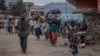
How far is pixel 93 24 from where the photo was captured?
69.8ft

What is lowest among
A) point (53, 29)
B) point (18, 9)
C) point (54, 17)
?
point (18, 9)

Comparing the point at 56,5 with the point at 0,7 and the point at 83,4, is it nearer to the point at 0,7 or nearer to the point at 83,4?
the point at 83,4

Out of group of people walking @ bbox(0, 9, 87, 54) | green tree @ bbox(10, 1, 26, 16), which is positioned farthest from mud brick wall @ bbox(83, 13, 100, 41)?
green tree @ bbox(10, 1, 26, 16)

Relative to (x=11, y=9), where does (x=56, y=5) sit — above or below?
above

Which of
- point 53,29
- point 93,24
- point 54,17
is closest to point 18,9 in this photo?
point 93,24

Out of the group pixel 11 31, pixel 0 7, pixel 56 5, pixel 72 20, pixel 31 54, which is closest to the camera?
pixel 31 54

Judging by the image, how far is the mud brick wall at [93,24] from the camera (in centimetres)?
2095

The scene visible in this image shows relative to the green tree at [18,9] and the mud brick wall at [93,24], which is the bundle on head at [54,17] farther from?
the green tree at [18,9]

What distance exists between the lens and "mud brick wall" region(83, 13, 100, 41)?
21.0 meters

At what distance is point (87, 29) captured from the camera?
825 inches

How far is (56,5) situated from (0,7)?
4678cm

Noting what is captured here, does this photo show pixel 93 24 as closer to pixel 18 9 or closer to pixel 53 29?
pixel 53 29

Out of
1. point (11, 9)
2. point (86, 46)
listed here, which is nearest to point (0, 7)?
point (11, 9)

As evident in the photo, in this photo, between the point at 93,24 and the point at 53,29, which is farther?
the point at 93,24
